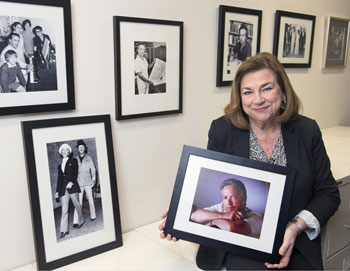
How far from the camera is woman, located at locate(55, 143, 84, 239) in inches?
54.6

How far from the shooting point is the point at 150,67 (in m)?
1.64

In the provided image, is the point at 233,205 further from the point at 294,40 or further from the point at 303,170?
the point at 294,40

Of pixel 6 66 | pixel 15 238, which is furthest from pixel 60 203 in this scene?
pixel 6 66

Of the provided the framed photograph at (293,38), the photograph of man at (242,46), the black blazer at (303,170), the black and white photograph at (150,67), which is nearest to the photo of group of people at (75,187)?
the black and white photograph at (150,67)

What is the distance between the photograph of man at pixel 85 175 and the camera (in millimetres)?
1437

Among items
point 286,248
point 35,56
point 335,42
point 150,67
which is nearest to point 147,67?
point 150,67

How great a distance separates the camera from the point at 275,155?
1533 mm

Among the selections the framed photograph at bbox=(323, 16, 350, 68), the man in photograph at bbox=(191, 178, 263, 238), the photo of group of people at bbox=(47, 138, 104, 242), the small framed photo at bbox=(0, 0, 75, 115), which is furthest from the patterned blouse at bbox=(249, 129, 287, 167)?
the framed photograph at bbox=(323, 16, 350, 68)

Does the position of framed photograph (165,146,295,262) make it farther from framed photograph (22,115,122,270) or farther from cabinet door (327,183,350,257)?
cabinet door (327,183,350,257)

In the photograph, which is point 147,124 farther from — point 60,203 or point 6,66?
point 6,66

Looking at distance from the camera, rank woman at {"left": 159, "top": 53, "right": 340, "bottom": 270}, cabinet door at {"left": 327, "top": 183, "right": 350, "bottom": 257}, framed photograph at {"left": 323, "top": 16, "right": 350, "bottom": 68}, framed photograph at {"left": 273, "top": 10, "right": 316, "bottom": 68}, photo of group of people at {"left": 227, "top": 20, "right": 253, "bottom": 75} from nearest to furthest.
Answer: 1. woman at {"left": 159, "top": 53, "right": 340, "bottom": 270}
2. cabinet door at {"left": 327, "top": 183, "right": 350, "bottom": 257}
3. photo of group of people at {"left": 227, "top": 20, "right": 253, "bottom": 75}
4. framed photograph at {"left": 273, "top": 10, "right": 316, "bottom": 68}
5. framed photograph at {"left": 323, "top": 16, "right": 350, "bottom": 68}

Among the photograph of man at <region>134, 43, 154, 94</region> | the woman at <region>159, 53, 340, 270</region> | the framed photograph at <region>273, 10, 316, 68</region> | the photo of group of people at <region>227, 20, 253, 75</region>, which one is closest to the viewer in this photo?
the woman at <region>159, 53, 340, 270</region>

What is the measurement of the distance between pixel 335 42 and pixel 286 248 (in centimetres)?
198

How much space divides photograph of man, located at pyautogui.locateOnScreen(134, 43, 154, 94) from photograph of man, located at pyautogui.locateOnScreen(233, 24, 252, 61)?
23.8 inches
